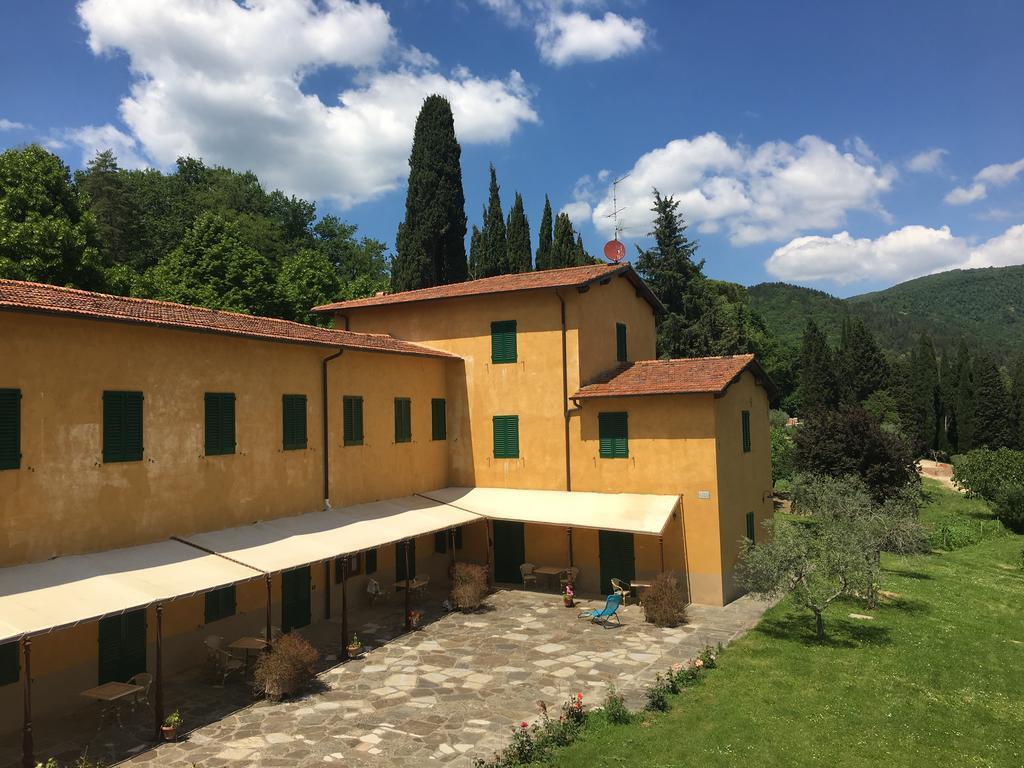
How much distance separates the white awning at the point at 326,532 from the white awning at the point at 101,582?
23.0 inches

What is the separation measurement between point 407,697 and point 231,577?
364 centimetres

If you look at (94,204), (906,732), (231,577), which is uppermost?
(94,204)

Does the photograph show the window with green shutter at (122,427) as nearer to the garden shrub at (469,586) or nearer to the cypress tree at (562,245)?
the garden shrub at (469,586)

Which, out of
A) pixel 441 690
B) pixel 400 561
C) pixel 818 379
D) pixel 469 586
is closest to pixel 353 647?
pixel 441 690

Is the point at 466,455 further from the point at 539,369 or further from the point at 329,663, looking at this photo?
the point at 329,663

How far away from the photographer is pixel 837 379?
2357 inches

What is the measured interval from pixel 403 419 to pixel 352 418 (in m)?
2.22

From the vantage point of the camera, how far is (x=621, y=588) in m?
17.7

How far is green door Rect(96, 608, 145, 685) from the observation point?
11172 mm

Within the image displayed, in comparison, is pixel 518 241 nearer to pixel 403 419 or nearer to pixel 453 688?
pixel 403 419

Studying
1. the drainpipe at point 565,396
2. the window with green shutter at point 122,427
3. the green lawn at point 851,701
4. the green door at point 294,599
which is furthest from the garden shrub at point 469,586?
the window with green shutter at point 122,427

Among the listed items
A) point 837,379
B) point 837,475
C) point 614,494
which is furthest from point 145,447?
point 837,379

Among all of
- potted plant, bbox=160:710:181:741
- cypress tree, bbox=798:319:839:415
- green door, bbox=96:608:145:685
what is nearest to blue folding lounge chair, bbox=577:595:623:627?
potted plant, bbox=160:710:181:741

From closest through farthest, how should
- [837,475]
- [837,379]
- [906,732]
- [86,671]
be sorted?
[906,732]
[86,671]
[837,475]
[837,379]
